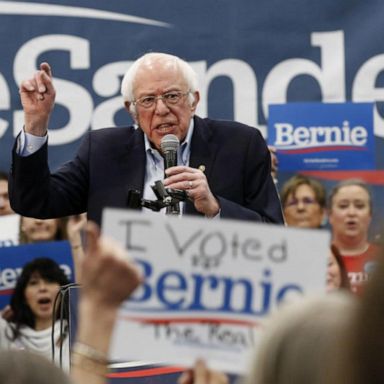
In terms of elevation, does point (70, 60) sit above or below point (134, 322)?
above

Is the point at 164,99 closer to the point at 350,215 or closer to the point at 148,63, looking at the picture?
the point at 148,63

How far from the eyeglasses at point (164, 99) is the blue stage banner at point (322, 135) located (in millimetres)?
2312

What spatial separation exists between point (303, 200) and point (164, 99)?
2.45 m

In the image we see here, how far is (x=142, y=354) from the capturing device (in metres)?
2.38

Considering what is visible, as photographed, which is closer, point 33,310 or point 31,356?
point 31,356

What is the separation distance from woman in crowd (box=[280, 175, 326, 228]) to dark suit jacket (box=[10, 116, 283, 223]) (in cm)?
221

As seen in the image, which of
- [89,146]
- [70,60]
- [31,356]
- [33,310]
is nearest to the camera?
[31,356]

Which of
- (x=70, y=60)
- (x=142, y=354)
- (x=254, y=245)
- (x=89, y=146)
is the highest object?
(x=70, y=60)

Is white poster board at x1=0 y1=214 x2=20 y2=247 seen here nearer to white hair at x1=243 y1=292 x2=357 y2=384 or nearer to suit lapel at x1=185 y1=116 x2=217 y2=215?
suit lapel at x1=185 y1=116 x2=217 y2=215

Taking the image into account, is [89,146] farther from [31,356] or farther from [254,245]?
[31,356]

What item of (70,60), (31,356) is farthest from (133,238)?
(70,60)

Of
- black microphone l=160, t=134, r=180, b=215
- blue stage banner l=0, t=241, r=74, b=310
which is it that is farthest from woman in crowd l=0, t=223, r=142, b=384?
blue stage banner l=0, t=241, r=74, b=310

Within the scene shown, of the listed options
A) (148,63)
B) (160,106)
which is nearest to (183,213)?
(160,106)

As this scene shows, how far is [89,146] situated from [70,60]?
108 inches
